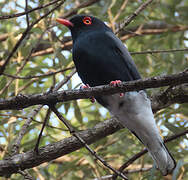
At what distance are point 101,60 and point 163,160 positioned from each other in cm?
132

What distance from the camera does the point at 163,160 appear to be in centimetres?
403

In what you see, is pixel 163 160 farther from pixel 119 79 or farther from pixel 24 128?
pixel 24 128

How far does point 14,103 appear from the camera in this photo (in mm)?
3244

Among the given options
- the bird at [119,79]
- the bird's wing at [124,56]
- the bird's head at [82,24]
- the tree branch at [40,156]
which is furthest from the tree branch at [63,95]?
the bird's head at [82,24]

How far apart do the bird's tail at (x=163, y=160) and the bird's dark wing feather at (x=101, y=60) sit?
912 millimetres

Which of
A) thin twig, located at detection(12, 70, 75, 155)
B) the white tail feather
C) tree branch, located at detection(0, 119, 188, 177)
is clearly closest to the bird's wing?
the white tail feather

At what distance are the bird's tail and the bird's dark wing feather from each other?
0.91m

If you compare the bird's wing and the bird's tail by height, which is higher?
the bird's wing

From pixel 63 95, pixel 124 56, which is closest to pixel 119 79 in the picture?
pixel 124 56

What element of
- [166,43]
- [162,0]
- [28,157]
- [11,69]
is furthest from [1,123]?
[162,0]

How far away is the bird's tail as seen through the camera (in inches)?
158

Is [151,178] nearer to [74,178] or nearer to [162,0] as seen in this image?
[74,178]

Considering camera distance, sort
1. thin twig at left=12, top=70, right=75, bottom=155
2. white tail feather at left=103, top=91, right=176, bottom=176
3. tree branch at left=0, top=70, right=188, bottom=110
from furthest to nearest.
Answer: white tail feather at left=103, top=91, right=176, bottom=176, thin twig at left=12, top=70, right=75, bottom=155, tree branch at left=0, top=70, right=188, bottom=110

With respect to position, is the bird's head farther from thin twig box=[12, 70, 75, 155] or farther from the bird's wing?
thin twig box=[12, 70, 75, 155]
